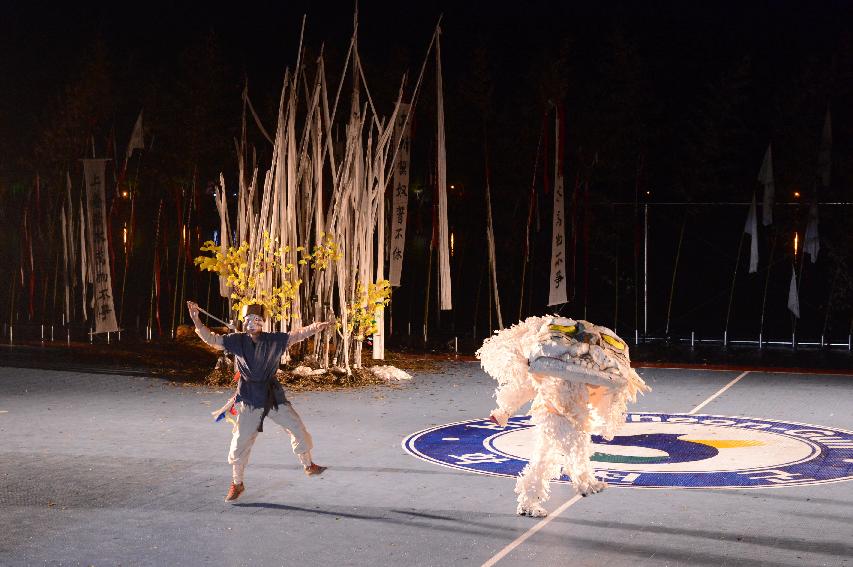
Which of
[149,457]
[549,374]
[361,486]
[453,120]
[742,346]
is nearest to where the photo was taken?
[549,374]

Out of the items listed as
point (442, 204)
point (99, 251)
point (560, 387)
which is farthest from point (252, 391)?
point (99, 251)

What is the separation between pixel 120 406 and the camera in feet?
37.1

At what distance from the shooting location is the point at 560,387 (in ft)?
21.8

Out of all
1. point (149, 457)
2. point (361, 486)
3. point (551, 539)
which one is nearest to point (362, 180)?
point (149, 457)

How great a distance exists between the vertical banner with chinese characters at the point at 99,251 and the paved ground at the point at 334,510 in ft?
14.3

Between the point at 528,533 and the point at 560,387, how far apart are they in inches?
39.9

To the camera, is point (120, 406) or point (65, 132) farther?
point (65, 132)

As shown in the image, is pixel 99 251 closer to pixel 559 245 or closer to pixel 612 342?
pixel 559 245

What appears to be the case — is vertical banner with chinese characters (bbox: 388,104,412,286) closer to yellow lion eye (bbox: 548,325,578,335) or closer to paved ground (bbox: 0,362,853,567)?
paved ground (bbox: 0,362,853,567)

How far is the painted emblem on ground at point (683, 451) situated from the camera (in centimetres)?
763

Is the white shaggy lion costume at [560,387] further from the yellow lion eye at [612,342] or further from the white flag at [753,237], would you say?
the white flag at [753,237]

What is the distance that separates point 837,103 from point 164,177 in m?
15.8

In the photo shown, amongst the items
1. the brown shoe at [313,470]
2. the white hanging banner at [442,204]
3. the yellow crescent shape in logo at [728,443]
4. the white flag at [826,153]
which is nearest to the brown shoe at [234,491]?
the brown shoe at [313,470]

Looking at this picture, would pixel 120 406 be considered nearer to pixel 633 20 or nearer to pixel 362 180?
pixel 362 180
